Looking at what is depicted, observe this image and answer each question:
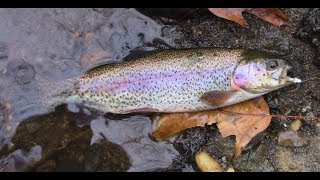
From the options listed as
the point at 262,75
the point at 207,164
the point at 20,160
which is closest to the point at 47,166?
the point at 20,160

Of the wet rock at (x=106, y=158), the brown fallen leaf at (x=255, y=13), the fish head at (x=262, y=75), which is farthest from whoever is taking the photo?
the brown fallen leaf at (x=255, y=13)

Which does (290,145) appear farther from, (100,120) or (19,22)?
(19,22)

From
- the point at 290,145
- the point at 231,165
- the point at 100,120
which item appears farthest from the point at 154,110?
the point at 290,145

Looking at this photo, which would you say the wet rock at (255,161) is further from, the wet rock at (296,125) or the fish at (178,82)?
A: the fish at (178,82)

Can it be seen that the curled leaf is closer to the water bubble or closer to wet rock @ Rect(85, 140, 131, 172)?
wet rock @ Rect(85, 140, 131, 172)

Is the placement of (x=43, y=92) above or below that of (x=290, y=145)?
above

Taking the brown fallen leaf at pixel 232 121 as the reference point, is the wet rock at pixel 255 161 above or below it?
below

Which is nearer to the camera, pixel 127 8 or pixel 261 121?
pixel 261 121

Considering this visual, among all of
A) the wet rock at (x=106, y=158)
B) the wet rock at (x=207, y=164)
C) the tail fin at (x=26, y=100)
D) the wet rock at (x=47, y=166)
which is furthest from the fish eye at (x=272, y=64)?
the wet rock at (x=47, y=166)
